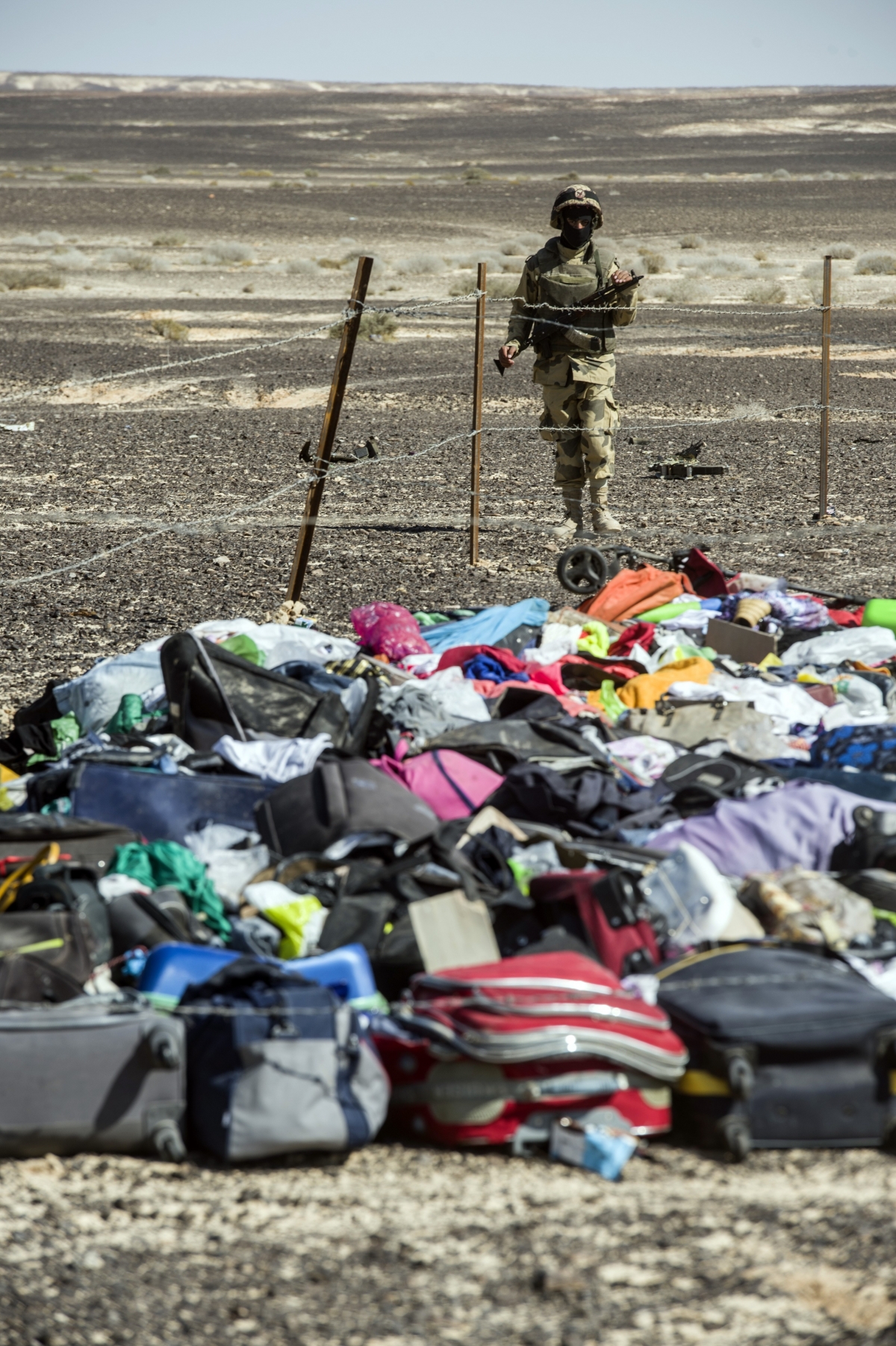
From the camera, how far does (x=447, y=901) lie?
11.5 feet

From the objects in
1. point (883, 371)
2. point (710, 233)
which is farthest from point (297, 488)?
point (710, 233)

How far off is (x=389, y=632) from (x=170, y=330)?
47.4ft

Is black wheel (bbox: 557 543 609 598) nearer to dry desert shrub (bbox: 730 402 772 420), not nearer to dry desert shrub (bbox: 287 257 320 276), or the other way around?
dry desert shrub (bbox: 730 402 772 420)

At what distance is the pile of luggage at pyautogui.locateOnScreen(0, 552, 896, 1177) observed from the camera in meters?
2.98

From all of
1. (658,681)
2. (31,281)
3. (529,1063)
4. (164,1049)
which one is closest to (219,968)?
(164,1049)

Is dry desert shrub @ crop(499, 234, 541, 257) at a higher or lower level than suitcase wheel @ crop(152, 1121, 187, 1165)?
higher

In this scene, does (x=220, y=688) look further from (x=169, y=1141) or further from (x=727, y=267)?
(x=727, y=267)

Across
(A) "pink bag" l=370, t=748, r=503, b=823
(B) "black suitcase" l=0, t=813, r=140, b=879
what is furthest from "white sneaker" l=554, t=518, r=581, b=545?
(B) "black suitcase" l=0, t=813, r=140, b=879

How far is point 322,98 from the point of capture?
447ft

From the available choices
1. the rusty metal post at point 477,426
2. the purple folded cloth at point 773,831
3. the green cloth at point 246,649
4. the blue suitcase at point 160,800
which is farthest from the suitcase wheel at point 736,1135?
the rusty metal post at point 477,426

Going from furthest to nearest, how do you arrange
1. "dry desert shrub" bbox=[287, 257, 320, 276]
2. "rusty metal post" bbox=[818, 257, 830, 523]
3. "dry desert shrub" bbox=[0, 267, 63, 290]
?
"dry desert shrub" bbox=[287, 257, 320, 276], "dry desert shrub" bbox=[0, 267, 63, 290], "rusty metal post" bbox=[818, 257, 830, 523]

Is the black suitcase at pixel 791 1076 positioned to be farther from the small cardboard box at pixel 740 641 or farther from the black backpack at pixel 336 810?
the small cardboard box at pixel 740 641

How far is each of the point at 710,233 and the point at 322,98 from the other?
10903 centimetres

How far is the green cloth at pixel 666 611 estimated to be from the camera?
6.57 m
